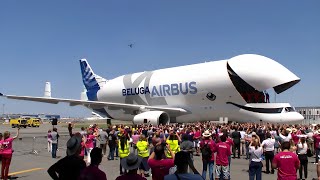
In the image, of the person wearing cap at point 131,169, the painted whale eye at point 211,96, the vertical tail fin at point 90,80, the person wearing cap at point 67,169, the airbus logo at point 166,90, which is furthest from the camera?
the vertical tail fin at point 90,80

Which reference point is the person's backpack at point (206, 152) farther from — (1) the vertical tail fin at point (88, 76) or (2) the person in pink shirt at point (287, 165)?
(1) the vertical tail fin at point (88, 76)

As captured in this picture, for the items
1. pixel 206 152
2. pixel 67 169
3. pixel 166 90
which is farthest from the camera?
pixel 166 90

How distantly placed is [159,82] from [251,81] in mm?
11076

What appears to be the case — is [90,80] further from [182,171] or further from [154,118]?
[182,171]

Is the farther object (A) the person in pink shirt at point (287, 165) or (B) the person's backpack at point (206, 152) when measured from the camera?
(B) the person's backpack at point (206, 152)

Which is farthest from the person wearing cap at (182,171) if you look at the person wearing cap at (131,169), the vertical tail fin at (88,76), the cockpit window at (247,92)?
the vertical tail fin at (88,76)

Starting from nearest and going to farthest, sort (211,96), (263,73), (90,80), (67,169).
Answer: (67,169) → (263,73) → (211,96) → (90,80)

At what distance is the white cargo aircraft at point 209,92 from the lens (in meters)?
28.8

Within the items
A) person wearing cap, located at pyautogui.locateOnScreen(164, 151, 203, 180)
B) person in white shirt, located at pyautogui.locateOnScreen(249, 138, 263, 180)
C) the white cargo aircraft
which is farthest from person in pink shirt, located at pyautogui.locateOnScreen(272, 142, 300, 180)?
the white cargo aircraft

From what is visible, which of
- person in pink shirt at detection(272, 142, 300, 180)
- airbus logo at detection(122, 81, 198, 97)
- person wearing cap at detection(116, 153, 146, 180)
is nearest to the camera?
person wearing cap at detection(116, 153, 146, 180)

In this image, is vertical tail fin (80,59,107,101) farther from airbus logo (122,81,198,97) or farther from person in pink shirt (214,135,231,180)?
person in pink shirt (214,135,231,180)

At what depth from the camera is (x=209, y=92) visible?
31984 mm

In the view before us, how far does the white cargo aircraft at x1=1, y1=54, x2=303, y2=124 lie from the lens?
2878 centimetres

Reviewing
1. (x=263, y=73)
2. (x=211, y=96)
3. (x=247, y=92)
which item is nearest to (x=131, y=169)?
(x=263, y=73)
